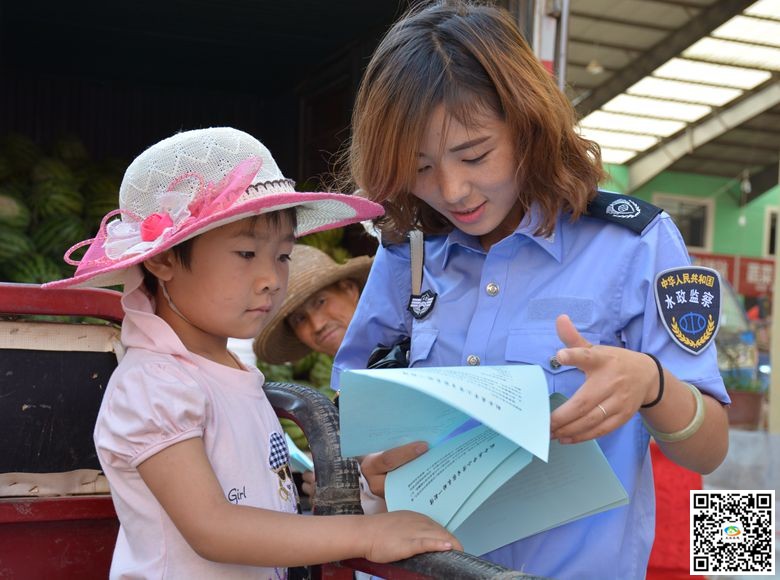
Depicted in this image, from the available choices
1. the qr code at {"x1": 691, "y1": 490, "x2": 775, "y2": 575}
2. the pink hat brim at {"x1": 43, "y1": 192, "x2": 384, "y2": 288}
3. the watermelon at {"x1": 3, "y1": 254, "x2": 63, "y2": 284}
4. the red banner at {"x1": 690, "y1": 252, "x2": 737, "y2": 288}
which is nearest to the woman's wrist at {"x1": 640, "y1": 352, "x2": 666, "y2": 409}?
the pink hat brim at {"x1": 43, "y1": 192, "x2": 384, "y2": 288}

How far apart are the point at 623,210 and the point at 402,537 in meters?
0.61

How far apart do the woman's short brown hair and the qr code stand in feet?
7.95

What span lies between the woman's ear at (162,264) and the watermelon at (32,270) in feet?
8.74

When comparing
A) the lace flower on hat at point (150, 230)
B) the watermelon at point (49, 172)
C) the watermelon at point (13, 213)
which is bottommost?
the lace flower on hat at point (150, 230)

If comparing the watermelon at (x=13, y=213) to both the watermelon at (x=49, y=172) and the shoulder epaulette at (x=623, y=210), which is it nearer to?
the watermelon at (x=49, y=172)

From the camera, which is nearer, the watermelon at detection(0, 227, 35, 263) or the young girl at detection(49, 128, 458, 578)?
the young girl at detection(49, 128, 458, 578)

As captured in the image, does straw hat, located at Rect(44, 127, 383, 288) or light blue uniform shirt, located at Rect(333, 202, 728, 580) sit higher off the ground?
straw hat, located at Rect(44, 127, 383, 288)

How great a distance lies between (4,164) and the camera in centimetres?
422

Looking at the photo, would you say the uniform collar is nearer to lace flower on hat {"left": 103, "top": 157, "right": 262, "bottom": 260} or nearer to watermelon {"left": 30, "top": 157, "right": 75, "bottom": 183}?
lace flower on hat {"left": 103, "top": 157, "right": 262, "bottom": 260}

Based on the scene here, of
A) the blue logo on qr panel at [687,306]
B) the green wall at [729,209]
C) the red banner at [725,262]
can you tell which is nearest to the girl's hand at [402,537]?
the blue logo on qr panel at [687,306]

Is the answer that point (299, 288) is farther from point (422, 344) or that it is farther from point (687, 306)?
point (687, 306)

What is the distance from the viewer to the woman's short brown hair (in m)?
1.38

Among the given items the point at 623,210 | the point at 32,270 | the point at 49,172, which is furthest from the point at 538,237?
the point at 49,172

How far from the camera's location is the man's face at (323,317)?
9.56 ft
